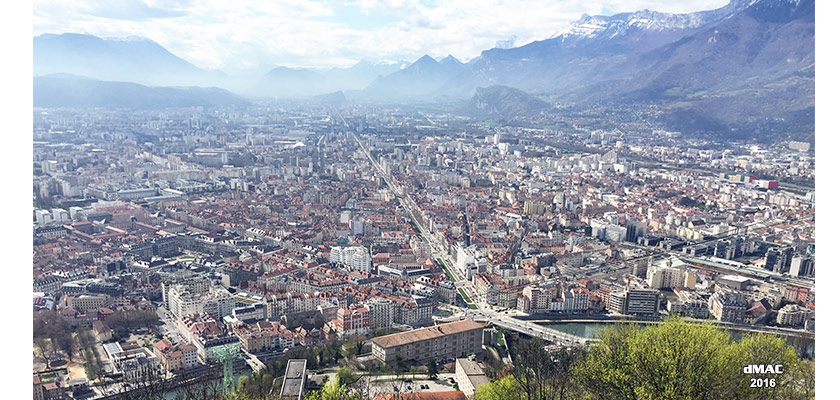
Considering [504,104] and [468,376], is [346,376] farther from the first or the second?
[504,104]

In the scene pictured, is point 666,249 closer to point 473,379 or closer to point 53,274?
point 473,379

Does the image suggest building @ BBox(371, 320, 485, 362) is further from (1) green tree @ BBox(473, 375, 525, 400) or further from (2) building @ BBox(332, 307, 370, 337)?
(1) green tree @ BBox(473, 375, 525, 400)

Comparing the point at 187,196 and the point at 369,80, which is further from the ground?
the point at 369,80

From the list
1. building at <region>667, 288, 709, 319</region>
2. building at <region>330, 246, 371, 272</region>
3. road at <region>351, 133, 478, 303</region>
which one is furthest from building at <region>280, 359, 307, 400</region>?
building at <region>667, 288, 709, 319</region>

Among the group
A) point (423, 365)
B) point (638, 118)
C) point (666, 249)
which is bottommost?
point (423, 365)

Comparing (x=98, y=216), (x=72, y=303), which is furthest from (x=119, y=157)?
(x=72, y=303)

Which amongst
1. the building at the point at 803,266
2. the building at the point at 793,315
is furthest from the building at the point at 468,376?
the building at the point at 803,266

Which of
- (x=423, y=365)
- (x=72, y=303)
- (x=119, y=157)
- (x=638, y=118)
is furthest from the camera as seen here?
(x=638, y=118)
